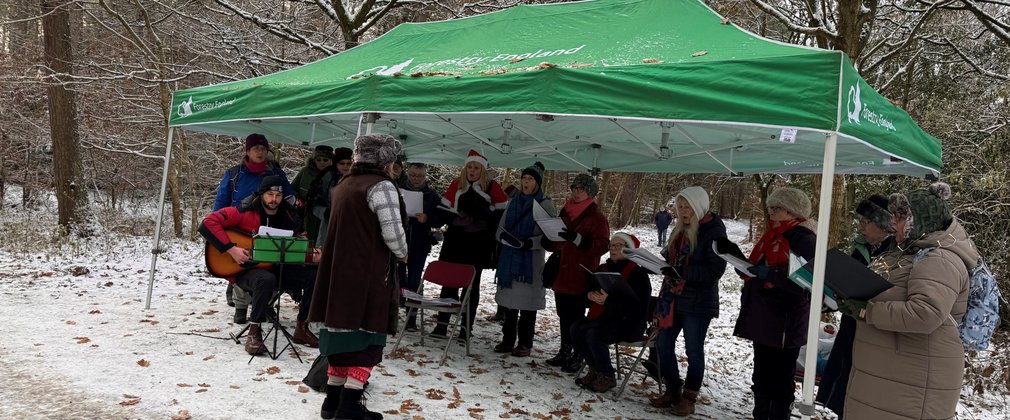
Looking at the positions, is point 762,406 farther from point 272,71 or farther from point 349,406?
point 272,71

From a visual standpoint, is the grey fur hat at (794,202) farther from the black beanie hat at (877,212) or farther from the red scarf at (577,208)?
the red scarf at (577,208)

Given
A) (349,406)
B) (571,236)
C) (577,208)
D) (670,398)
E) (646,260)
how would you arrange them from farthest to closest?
(577,208) < (571,236) < (670,398) < (646,260) < (349,406)

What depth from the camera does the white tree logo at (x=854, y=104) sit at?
330cm

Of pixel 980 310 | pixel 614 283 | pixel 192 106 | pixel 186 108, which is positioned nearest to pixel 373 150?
pixel 614 283

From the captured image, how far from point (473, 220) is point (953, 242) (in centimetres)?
393

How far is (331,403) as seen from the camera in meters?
3.75

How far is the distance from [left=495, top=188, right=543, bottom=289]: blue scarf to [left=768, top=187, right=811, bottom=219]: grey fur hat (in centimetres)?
215

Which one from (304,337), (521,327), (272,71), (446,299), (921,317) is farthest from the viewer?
(272,71)

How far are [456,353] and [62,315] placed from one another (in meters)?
3.81

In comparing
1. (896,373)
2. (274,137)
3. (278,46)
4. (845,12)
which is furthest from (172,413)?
(278,46)

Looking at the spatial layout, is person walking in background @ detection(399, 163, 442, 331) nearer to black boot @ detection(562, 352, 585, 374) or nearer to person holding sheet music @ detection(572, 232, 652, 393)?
black boot @ detection(562, 352, 585, 374)

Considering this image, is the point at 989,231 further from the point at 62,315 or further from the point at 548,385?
the point at 62,315

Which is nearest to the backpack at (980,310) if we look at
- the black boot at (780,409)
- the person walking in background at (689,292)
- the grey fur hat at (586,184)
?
the black boot at (780,409)

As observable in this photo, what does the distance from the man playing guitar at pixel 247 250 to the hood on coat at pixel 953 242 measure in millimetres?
4032
